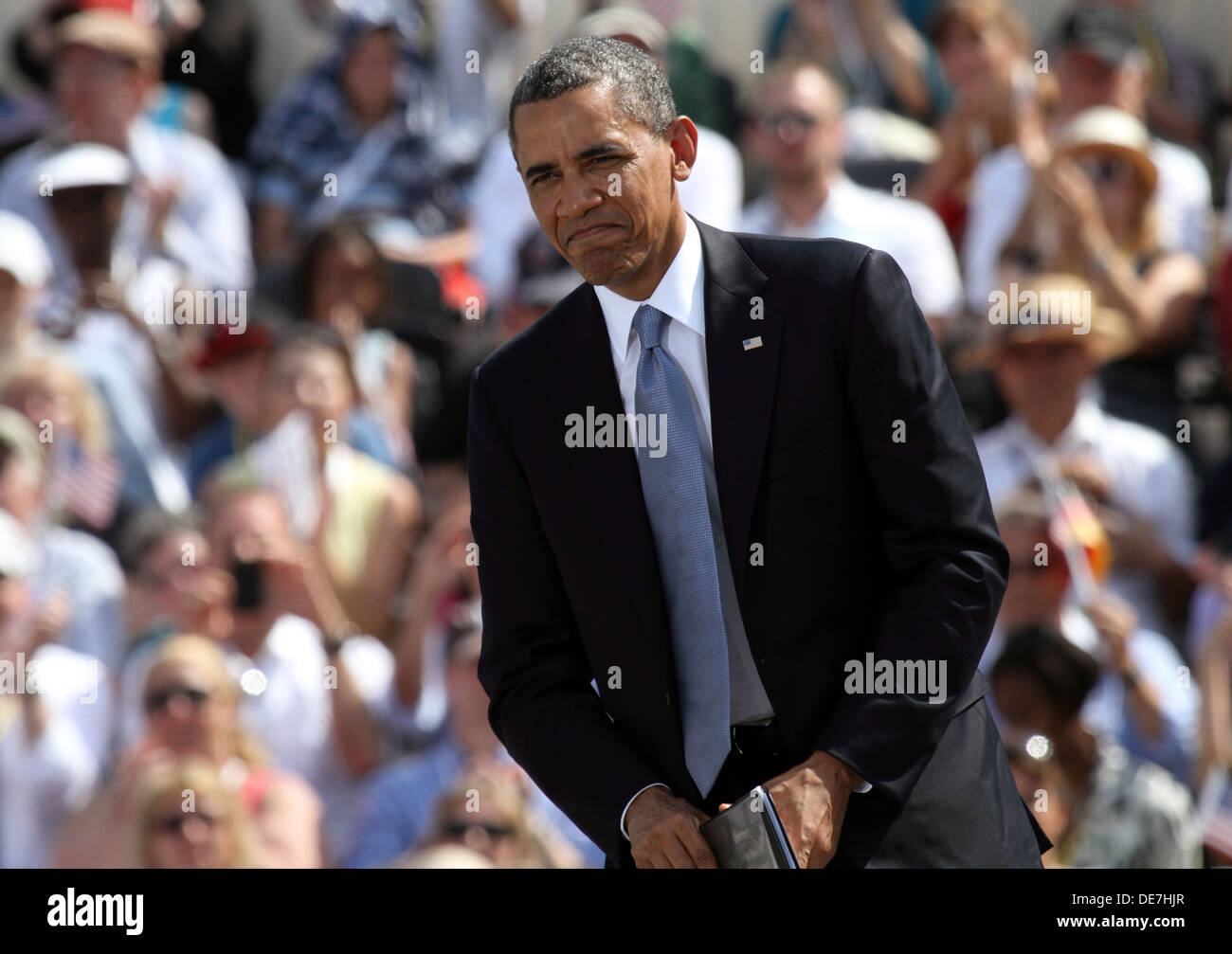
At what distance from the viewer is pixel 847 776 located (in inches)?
74.8

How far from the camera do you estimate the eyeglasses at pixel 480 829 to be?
408 cm

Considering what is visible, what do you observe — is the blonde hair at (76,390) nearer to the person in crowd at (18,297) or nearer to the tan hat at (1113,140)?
the person in crowd at (18,297)

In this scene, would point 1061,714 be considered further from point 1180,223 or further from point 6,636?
point 6,636

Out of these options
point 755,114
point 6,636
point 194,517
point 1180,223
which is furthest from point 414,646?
point 1180,223

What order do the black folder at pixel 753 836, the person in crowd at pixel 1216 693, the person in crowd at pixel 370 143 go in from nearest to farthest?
the black folder at pixel 753 836, the person in crowd at pixel 1216 693, the person in crowd at pixel 370 143

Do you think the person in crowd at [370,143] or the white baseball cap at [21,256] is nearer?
the white baseball cap at [21,256]

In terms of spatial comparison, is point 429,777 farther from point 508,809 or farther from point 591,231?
point 591,231

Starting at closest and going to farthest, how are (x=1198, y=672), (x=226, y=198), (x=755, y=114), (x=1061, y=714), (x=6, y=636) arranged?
(x=1061, y=714) < (x=1198, y=672) < (x=6, y=636) < (x=755, y=114) < (x=226, y=198)

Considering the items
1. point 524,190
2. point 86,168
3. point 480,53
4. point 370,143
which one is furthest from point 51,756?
point 480,53

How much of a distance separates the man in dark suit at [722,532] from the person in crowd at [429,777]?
87.3 inches

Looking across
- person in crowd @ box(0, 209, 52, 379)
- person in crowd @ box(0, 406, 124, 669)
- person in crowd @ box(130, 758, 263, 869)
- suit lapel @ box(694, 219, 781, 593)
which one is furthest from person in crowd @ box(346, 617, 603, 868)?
suit lapel @ box(694, 219, 781, 593)

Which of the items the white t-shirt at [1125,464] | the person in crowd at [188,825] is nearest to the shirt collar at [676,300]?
the person in crowd at [188,825]

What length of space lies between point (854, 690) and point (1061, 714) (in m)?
2.24

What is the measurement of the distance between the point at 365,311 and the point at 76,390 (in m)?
0.85
